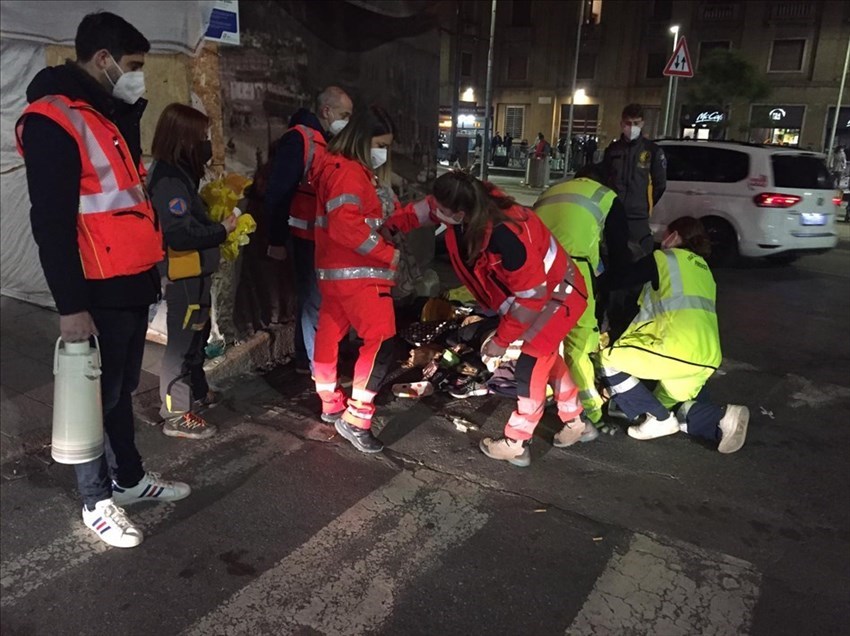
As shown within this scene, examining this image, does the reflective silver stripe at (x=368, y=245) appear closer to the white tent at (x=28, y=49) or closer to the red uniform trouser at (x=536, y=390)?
the red uniform trouser at (x=536, y=390)

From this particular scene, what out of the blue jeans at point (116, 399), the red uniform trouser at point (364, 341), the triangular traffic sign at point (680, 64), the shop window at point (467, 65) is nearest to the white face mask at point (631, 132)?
the red uniform trouser at point (364, 341)

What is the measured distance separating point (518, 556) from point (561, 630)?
0.48 meters

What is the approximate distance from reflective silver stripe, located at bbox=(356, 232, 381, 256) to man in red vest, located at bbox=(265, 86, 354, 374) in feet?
2.84

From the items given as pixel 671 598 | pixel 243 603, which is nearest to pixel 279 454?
pixel 243 603

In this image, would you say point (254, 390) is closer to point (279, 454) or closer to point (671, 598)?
point (279, 454)

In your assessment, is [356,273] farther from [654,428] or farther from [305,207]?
[654,428]

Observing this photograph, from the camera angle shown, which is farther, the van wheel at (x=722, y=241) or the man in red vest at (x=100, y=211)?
the van wheel at (x=722, y=241)

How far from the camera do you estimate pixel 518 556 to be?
3088mm

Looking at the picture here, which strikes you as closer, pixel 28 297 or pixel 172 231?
pixel 172 231

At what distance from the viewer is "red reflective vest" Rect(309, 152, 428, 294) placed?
357cm

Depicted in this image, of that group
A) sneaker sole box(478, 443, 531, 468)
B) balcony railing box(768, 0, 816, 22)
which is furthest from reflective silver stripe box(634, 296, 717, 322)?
balcony railing box(768, 0, 816, 22)

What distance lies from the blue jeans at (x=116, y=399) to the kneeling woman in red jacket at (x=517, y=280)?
4.96ft

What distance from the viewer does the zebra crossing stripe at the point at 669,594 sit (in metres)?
2.68

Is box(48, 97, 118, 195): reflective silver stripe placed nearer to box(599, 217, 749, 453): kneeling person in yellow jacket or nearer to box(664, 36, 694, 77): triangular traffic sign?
box(599, 217, 749, 453): kneeling person in yellow jacket
